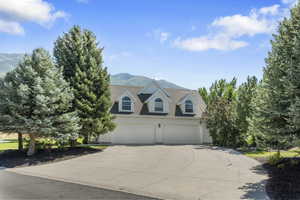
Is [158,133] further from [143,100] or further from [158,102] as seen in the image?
[143,100]

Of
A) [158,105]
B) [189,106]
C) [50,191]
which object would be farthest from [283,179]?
[189,106]

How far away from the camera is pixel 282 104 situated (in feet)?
28.0

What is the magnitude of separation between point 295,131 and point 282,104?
1.10m

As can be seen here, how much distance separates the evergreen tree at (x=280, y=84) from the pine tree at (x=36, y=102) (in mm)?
11373

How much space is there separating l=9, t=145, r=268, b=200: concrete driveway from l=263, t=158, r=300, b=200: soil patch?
32 centimetres

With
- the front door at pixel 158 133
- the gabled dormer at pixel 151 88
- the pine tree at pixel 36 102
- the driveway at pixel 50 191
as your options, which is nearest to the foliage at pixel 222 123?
the front door at pixel 158 133

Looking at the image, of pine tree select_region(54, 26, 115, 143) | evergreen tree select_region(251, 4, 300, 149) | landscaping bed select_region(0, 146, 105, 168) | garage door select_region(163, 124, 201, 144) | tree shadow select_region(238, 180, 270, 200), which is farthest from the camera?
garage door select_region(163, 124, 201, 144)

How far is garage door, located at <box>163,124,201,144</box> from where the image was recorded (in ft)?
75.8

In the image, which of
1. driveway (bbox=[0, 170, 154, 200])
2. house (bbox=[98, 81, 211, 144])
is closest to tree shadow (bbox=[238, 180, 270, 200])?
driveway (bbox=[0, 170, 154, 200])

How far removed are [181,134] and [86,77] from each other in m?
11.9

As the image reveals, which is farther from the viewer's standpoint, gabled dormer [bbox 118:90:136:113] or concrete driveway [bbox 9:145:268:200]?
gabled dormer [bbox 118:90:136:113]

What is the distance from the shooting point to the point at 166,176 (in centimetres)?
928

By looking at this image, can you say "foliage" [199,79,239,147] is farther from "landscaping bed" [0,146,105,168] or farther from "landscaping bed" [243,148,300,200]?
"landscaping bed" [0,146,105,168]

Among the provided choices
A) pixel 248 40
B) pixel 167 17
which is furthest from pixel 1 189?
pixel 248 40
